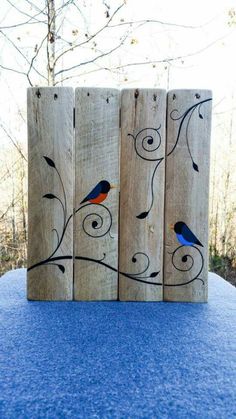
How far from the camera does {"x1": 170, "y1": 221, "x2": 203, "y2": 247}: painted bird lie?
0.74 m

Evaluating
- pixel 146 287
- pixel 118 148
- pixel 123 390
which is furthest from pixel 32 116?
pixel 123 390

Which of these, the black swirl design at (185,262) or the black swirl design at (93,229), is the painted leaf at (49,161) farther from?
the black swirl design at (185,262)

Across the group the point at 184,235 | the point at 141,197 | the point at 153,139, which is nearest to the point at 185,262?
the point at 184,235

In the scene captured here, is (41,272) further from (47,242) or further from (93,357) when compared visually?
(93,357)

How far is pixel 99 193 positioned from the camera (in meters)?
0.74

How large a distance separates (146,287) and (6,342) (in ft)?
1.05

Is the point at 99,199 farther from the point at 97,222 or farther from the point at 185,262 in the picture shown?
the point at 185,262

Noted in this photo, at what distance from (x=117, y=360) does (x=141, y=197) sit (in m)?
0.36

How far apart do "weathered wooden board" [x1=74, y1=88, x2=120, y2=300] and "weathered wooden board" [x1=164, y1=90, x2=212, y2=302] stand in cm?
12

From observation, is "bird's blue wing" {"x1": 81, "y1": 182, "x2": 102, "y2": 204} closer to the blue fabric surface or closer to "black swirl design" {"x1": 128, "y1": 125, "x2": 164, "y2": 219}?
"black swirl design" {"x1": 128, "y1": 125, "x2": 164, "y2": 219}

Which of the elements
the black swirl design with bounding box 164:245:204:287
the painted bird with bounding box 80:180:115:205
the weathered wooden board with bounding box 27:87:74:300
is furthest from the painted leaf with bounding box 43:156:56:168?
the black swirl design with bounding box 164:245:204:287

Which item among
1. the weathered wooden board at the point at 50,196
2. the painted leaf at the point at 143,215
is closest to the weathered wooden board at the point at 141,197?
the painted leaf at the point at 143,215

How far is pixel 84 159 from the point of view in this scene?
744 mm

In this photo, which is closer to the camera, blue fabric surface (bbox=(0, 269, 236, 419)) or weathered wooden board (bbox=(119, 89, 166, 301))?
blue fabric surface (bbox=(0, 269, 236, 419))
